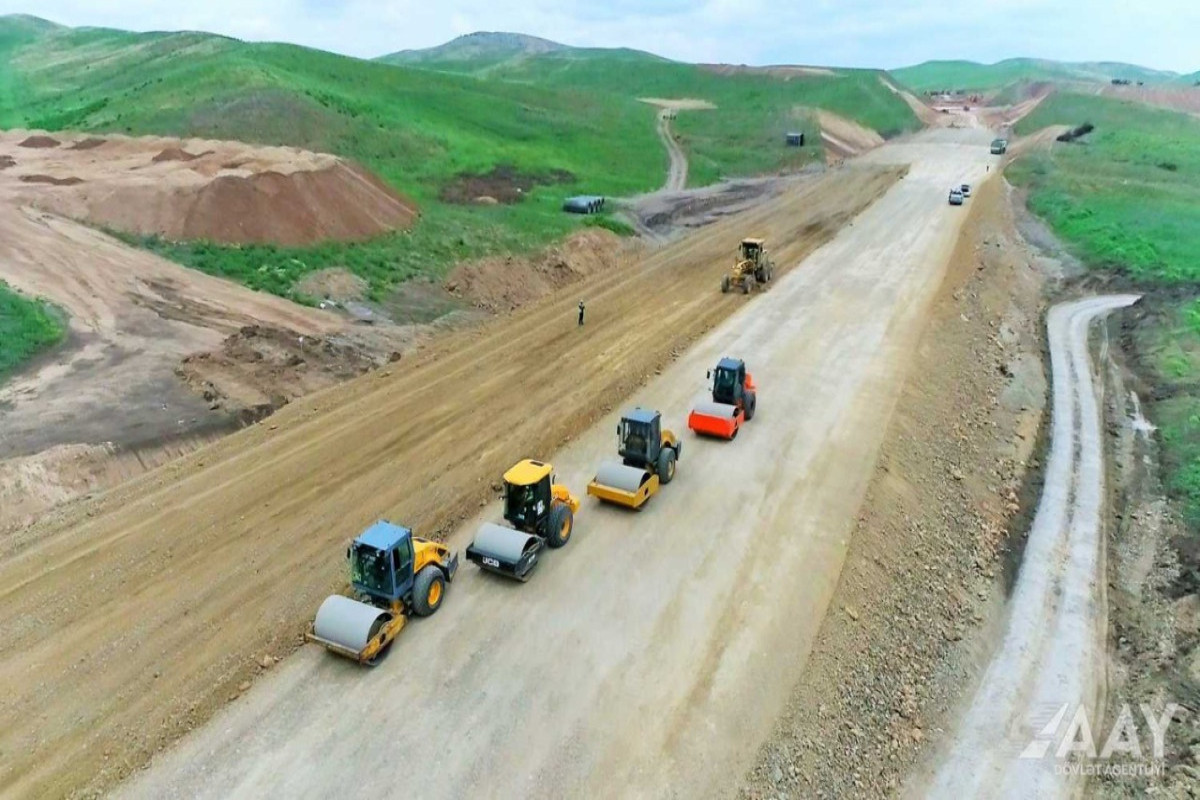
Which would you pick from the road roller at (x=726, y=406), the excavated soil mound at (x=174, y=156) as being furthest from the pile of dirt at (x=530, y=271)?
the excavated soil mound at (x=174, y=156)

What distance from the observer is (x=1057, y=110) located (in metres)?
108

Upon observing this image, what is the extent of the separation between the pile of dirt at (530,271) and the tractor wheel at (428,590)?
65.0 feet

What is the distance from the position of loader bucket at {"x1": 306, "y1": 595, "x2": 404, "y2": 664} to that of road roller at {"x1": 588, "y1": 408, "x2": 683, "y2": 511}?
650cm

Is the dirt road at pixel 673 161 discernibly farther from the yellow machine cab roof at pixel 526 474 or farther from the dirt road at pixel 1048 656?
the yellow machine cab roof at pixel 526 474

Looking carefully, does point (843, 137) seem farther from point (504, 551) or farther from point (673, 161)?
point (504, 551)

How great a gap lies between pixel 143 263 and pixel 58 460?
14.8 metres

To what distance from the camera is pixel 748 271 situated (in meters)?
36.6

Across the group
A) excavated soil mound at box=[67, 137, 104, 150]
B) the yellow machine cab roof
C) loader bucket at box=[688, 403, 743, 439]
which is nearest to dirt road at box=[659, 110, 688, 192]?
excavated soil mound at box=[67, 137, 104, 150]

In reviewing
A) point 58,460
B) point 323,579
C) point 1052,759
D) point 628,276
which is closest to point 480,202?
point 628,276

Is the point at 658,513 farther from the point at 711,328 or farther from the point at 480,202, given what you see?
the point at 480,202

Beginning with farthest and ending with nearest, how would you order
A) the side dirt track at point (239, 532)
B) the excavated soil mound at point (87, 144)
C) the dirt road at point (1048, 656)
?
the excavated soil mound at point (87, 144) < the dirt road at point (1048, 656) < the side dirt track at point (239, 532)

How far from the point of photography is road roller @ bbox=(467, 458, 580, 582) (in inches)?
613

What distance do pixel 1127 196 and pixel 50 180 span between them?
7129 centimetres

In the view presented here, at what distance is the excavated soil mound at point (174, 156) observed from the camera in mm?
40844
